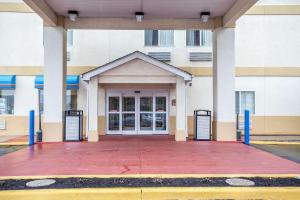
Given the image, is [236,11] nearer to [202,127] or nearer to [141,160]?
[202,127]

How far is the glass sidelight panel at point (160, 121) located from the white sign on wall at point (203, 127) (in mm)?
3395

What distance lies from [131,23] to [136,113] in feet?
18.0

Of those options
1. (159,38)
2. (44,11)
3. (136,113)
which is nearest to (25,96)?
(136,113)

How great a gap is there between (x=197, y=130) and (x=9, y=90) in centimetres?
1139

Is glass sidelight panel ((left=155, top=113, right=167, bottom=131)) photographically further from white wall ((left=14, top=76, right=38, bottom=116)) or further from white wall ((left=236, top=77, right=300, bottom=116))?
white wall ((left=14, top=76, right=38, bottom=116))

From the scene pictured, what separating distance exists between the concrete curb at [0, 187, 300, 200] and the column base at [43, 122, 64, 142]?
27.7 ft

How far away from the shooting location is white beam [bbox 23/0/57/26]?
1156cm

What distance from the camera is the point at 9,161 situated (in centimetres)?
954

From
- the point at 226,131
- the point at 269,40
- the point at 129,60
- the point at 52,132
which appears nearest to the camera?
the point at 52,132

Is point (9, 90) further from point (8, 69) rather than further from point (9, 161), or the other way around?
point (9, 161)

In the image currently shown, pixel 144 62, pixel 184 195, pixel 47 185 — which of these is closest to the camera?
pixel 184 195

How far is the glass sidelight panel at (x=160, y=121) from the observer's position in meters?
17.9

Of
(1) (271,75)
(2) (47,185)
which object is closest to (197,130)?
(1) (271,75)

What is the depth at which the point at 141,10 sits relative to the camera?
13.6 m
